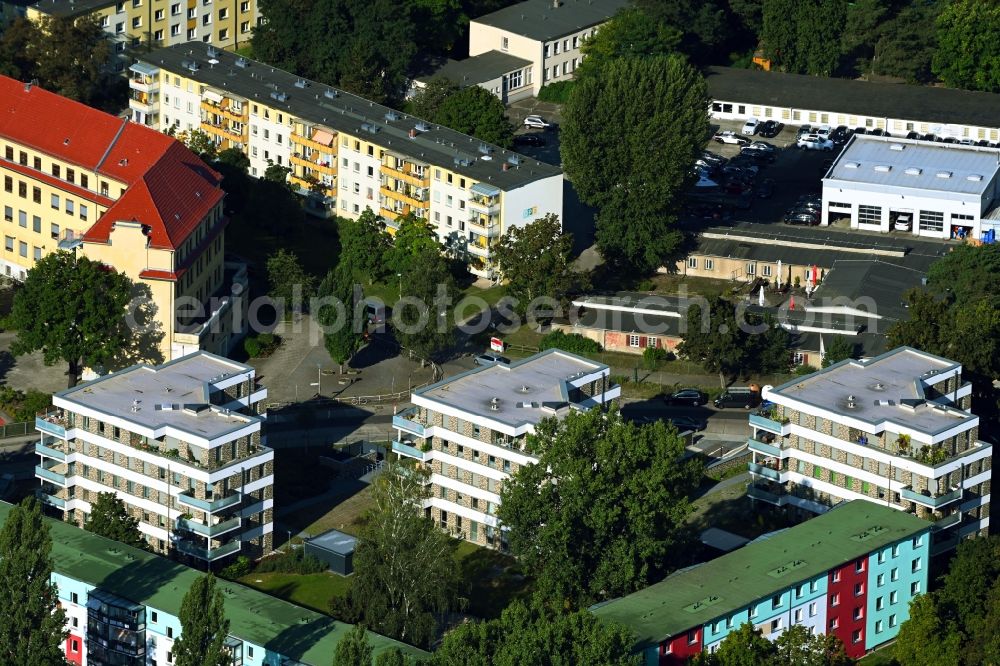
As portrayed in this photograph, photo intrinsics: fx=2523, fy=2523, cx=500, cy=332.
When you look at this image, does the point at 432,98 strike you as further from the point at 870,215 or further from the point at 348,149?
the point at 870,215

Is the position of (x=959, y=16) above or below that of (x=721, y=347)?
above

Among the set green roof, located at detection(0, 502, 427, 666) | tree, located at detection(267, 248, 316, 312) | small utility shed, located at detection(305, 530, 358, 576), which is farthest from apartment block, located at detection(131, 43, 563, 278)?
green roof, located at detection(0, 502, 427, 666)

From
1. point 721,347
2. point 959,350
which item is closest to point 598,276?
point 721,347

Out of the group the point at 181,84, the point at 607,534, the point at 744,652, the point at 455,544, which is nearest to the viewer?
the point at 744,652

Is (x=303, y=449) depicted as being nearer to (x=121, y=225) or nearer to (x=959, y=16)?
(x=121, y=225)

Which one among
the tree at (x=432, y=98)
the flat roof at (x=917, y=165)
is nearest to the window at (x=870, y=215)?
the flat roof at (x=917, y=165)
